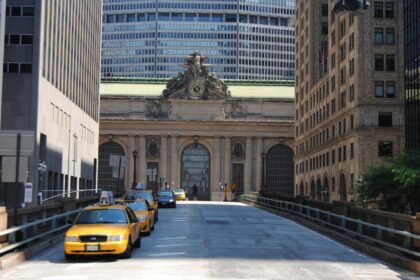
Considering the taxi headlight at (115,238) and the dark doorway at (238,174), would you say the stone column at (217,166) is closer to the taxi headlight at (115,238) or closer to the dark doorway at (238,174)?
the dark doorway at (238,174)

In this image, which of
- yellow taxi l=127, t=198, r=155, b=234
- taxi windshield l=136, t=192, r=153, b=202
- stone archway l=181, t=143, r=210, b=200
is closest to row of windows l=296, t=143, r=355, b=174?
stone archway l=181, t=143, r=210, b=200

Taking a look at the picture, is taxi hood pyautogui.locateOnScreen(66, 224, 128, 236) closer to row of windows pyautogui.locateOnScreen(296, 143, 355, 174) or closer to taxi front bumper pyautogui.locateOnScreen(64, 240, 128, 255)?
taxi front bumper pyautogui.locateOnScreen(64, 240, 128, 255)

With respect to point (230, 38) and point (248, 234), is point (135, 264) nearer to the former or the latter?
point (248, 234)

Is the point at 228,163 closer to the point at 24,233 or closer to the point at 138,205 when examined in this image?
the point at 138,205

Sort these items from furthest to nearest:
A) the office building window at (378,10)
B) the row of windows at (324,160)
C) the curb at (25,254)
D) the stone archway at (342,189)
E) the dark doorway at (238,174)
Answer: the dark doorway at (238,174) → the stone archway at (342,189) → the row of windows at (324,160) → the office building window at (378,10) → the curb at (25,254)

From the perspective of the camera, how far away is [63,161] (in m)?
66.5

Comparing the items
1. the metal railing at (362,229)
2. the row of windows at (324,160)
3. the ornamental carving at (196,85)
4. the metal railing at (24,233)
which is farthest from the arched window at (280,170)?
the metal railing at (24,233)

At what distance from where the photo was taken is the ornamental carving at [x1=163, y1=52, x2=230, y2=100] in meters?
106

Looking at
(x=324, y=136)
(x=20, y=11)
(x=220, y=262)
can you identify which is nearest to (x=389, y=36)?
(x=324, y=136)

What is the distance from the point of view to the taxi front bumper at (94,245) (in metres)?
17.7

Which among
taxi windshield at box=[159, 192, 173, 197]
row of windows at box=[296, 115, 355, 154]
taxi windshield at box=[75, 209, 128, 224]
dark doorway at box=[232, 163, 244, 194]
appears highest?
row of windows at box=[296, 115, 355, 154]

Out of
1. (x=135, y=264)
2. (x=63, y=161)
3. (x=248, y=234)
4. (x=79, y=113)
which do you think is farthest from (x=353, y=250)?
(x=79, y=113)

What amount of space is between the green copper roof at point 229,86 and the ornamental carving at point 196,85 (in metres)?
4.49

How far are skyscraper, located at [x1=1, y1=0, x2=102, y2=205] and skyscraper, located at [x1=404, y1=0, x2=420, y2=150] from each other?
3145 cm
